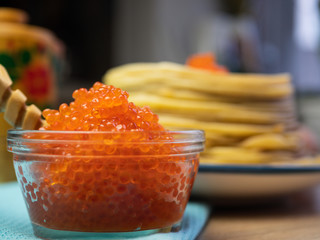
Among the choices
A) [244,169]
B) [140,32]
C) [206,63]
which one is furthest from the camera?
[140,32]

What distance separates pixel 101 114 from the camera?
427 millimetres

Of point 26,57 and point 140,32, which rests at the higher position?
point 26,57

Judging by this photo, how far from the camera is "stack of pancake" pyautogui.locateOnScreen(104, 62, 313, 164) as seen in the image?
707 mm

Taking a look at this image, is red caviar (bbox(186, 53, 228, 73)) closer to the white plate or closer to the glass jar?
the white plate

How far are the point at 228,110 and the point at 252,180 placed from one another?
0.48 ft

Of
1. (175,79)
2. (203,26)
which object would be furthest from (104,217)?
(203,26)

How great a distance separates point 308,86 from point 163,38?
192cm

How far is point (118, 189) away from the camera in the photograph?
406 millimetres

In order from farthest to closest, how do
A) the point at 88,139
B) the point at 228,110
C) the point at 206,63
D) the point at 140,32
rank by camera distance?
1. the point at 140,32
2. the point at 206,63
3. the point at 228,110
4. the point at 88,139

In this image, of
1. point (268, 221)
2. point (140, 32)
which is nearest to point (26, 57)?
point (268, 221)

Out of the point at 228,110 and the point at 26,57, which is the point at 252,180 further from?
the point at 26,57

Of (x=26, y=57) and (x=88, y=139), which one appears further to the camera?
(x=26, y=57)

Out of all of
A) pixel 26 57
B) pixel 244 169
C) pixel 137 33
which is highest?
pixel 26 57

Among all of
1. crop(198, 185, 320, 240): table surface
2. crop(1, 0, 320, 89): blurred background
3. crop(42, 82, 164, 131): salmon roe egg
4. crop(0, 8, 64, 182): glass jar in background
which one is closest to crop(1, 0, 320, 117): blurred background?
crop(1, 0, 320, 89): blurred background
